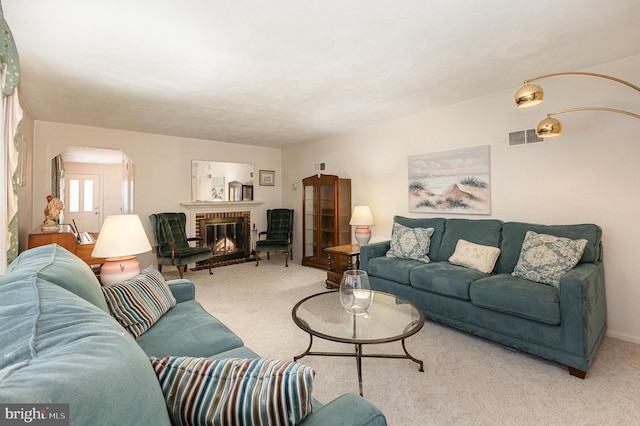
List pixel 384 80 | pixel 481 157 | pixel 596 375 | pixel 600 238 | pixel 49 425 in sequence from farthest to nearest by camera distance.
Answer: pixel 481 157
pixel 384 80
pixel 600 238
pixel 596 375
pixel 49 425

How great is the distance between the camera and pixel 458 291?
2.66 m

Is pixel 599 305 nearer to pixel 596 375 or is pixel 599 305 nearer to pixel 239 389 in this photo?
pixel 596 375

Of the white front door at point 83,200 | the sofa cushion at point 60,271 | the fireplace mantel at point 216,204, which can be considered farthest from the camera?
the white front door at point 83,200

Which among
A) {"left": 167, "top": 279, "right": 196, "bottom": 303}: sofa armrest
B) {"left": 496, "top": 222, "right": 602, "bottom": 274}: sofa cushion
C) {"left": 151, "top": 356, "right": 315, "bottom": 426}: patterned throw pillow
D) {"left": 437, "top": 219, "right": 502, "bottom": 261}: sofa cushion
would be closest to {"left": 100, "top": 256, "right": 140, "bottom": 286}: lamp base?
{"left": 167, "top": 279, "right": 196, "bottom": 303}: sofa armrest

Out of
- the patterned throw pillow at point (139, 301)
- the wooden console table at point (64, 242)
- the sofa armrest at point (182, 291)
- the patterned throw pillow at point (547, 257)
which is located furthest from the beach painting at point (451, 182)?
the wooden console table at point (64, 242)

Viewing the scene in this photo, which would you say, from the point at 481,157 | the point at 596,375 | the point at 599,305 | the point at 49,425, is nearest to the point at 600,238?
the point at 599,305

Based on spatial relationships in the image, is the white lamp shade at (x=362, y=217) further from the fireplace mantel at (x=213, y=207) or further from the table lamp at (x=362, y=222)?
the fireplace mantel at (x=213, y=207)

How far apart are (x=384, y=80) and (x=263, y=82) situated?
1174mm

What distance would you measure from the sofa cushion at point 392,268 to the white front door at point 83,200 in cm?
762

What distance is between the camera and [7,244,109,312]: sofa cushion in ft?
3.68

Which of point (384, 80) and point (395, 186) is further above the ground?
point (384, 80)

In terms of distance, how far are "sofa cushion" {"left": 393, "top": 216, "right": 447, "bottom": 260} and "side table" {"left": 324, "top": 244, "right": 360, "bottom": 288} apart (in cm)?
76

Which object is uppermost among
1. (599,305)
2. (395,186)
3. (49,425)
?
(395,186)

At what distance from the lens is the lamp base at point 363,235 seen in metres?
4.52
